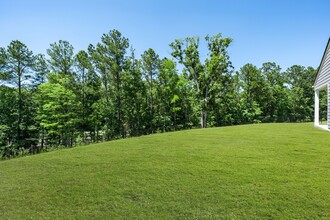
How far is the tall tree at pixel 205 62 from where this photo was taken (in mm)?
19531

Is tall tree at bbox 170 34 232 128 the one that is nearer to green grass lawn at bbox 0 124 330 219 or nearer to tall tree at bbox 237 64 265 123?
tall tree at bbox 237 64 265 123

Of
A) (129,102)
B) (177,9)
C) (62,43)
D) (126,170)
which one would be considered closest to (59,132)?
(129,102)

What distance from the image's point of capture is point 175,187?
3.27m

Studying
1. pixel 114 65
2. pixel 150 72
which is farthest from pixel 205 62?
pixel 114 65

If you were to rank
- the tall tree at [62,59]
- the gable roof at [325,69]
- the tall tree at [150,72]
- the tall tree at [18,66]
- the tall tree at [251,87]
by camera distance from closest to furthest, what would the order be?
1. the gable roof at [325,69]
2. the tall tree at [18,66]
3. the tall tree at [62,59]
4. the tall tree at [150,72]
5. the tall tree at [251,87]

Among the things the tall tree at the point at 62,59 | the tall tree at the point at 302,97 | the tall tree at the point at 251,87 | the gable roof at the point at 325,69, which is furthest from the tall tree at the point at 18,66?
the tall tree at the point at 302,97

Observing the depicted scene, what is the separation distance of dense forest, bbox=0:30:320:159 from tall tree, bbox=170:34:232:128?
0.10 m

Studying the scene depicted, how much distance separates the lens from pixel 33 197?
310cm

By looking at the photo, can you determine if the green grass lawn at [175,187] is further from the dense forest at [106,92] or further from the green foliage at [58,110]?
the dense forest at [106,92]

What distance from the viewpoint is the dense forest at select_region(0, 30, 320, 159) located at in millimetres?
16375

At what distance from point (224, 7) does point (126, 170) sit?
9242mm

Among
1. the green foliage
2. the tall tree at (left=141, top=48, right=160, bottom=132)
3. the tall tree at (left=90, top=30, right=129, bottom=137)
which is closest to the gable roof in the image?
the tall tree at (left=141, top=48, right=160, bottom=132)

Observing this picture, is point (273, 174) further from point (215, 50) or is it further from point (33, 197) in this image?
point (215, 50)

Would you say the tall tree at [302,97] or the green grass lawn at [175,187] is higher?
the tall tree at [302,97]
